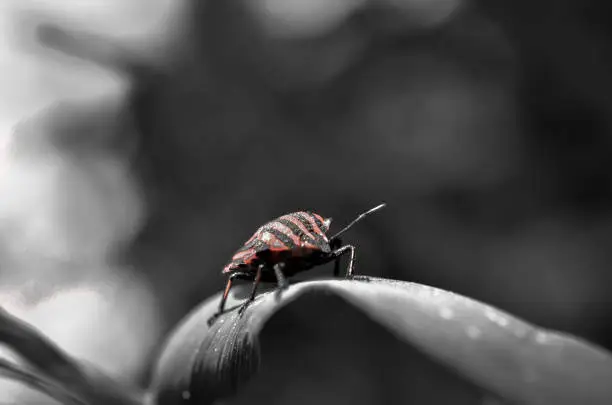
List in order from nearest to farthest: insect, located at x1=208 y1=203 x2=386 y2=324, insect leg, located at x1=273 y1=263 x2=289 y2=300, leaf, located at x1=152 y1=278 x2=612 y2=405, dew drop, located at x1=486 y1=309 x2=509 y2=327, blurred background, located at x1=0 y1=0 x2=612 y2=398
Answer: leaf, located at x1=152 y1=278 x2=612 y2=405, dew drop, located at x1=486 y1=309 x2=509 y2=327, insect leg, located at x1=273 y1=263 x2=289 y2=300, insect, located at x1=208 y1=203 x2=386 y2=324, blurred background, located at x1=0 y1=0 x2=612 y2=398

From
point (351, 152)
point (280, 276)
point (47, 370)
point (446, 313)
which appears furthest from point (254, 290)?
point (351, 152)

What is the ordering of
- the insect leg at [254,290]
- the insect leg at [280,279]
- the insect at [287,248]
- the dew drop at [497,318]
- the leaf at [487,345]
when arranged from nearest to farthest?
1. the leaf at [487,345]
2. the dew drop at [497,318]
3. the insect leg at [280,279]
4. the insect leg at [254,290]
5. the insect at [287,248]

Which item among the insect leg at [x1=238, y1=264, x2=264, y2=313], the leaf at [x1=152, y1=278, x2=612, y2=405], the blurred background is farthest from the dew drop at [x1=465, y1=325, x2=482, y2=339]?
the blurred background

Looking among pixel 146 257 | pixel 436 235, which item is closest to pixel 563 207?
pixel 436 235

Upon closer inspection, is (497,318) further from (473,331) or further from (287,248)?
(287,248)

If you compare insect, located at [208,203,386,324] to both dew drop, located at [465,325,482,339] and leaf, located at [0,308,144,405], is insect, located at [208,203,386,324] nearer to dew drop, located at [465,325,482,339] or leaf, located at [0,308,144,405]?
leaf, located at [0,308,144,405]

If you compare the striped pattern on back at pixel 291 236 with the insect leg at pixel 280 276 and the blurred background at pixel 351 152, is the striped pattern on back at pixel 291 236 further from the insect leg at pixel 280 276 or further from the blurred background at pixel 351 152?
the blurred background at pixel 351 152

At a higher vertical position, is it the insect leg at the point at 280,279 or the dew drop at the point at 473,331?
the dew drop at the point at 473,331

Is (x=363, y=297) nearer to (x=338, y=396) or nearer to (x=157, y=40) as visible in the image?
(x=338, y=396)

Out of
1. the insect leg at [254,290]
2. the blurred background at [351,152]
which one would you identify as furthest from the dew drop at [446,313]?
the blurred background at [351,152]
